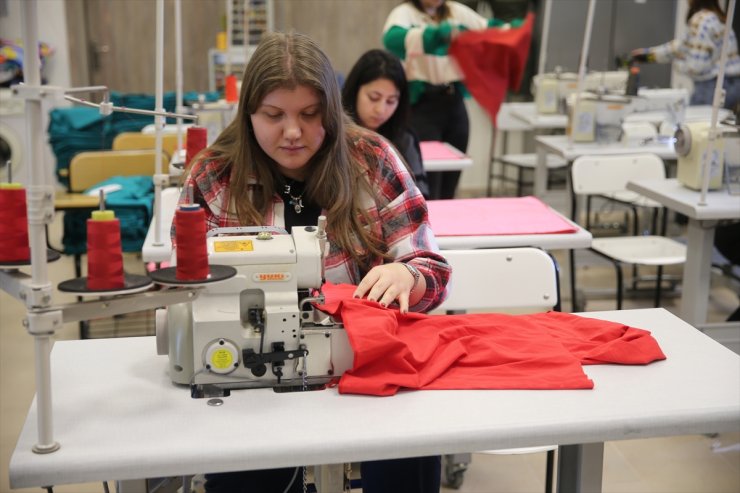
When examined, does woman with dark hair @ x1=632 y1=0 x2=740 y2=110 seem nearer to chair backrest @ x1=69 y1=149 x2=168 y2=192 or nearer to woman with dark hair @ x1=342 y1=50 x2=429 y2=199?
woman with dark hair @ x1=342 y1=50 x2=429 y2=199

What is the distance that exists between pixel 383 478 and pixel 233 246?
0.54 metres

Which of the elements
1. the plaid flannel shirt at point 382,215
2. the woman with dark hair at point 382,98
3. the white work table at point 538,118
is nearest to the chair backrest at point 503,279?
the plaid flannel shirt at point 382,215

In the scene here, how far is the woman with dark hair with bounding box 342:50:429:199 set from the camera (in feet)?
10.0

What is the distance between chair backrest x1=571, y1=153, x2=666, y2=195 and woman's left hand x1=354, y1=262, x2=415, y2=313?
7.26 ft

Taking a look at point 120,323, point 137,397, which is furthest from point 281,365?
point 120,323

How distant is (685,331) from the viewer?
165 centimetres

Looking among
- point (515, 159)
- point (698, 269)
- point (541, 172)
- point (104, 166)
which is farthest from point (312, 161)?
point (515, 159)

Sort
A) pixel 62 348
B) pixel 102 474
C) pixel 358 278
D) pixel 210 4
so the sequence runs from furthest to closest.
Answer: pixel 210 4 → pixel 358 278 → pixel 62 348 → pixel 102 474

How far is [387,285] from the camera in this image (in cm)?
156

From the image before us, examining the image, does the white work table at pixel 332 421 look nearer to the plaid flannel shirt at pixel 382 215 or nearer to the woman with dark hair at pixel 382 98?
the plaid flannel shirt at pixel 382 215

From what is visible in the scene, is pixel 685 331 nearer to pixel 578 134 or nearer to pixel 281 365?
pixel 281 365

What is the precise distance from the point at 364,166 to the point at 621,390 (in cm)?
71

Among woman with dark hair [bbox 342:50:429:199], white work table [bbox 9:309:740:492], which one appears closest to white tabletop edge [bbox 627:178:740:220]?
woman with dark hair [bbox 342:50:429:199]

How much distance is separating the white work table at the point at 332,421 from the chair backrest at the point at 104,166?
253 cm
